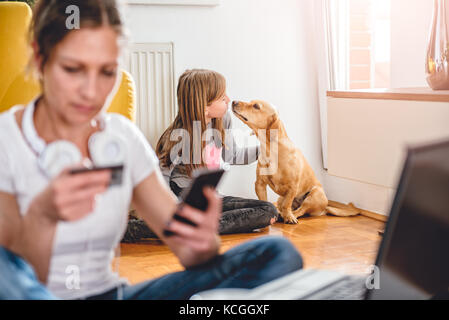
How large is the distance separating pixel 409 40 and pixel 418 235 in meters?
2.27

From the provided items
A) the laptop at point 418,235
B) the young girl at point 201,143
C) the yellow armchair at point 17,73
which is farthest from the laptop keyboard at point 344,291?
the young girl at point 201,143

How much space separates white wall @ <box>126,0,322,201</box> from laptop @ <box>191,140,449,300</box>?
229cm

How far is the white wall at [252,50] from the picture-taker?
2.78 m

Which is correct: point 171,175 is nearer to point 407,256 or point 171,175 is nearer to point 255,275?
point 255,275

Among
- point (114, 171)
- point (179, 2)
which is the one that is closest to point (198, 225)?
point (114, 171)

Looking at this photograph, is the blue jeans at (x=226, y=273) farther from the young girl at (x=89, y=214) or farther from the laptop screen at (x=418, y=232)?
the laptop screen at (x=418, y=232)

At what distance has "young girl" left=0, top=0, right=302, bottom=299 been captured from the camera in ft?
2.23

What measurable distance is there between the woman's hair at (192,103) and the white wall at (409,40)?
0.83 metres


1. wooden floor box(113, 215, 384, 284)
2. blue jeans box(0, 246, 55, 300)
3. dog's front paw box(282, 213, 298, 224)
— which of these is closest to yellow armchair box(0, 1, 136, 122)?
wooden floor box(113, 215, 384, 284)

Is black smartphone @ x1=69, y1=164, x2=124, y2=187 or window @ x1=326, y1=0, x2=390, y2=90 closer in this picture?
black smartphone @ x1=69, y1=164, x2=124, y2=187

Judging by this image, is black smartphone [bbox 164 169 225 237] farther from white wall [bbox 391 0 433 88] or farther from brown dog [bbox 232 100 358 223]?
white wall [bbox 391 0 433 88]
